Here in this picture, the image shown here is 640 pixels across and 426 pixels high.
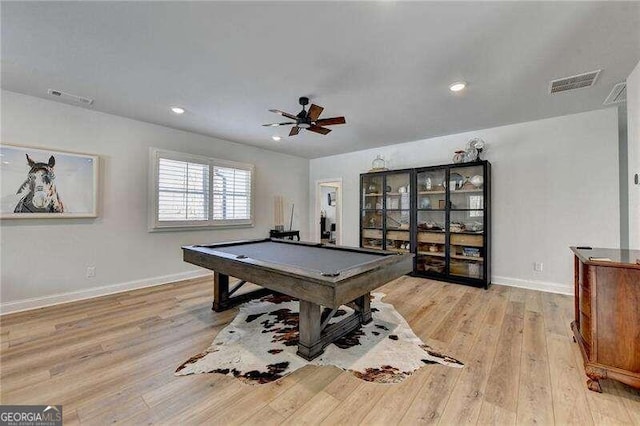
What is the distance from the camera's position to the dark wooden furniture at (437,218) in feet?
13.8

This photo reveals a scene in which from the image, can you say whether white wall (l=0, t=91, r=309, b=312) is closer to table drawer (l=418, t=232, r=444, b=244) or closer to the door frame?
the door frame

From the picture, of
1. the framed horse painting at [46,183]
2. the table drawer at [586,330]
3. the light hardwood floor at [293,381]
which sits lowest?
the light hardwood floor at [293,381]

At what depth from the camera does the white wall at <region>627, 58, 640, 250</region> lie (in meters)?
2.43

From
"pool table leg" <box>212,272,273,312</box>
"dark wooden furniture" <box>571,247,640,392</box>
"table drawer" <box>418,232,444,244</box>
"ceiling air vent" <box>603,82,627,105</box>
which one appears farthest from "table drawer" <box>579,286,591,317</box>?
"pool table leg" <box>212,272,273,312</box>

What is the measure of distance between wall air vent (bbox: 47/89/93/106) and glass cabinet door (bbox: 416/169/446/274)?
4.97 meters

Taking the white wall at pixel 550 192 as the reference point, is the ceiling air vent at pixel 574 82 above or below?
above

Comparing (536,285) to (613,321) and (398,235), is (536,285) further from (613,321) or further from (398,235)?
(613,321)

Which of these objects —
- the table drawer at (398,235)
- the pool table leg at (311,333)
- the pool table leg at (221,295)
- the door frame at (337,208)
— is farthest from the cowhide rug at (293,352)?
the door frame at (337,208)

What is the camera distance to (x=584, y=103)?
10.9 feet

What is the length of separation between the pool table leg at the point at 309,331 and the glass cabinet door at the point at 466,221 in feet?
10.3

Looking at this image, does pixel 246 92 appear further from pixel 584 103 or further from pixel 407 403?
pixel 584 103

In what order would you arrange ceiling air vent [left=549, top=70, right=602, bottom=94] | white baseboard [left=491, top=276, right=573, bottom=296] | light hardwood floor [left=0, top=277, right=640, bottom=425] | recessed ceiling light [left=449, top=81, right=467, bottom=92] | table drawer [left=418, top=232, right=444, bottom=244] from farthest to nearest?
table drawer [left=418, top=232, right=444, bottom=244]
white baseboard [left=491, top=276, right=573, bottom=296]
recessed ceiling light [left=449, top=81, right=467, bottom=92]
ceiling air vent [left=549, top=70, right=602, bottom=94]
light hardwood floor [left=0, top=277, right=640, bottom=425]

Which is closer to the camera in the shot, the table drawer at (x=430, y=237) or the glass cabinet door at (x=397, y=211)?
the table drawer at (x=430, y=237)

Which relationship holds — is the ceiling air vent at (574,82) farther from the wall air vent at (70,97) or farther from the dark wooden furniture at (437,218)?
the wall air vent at (70,97)
